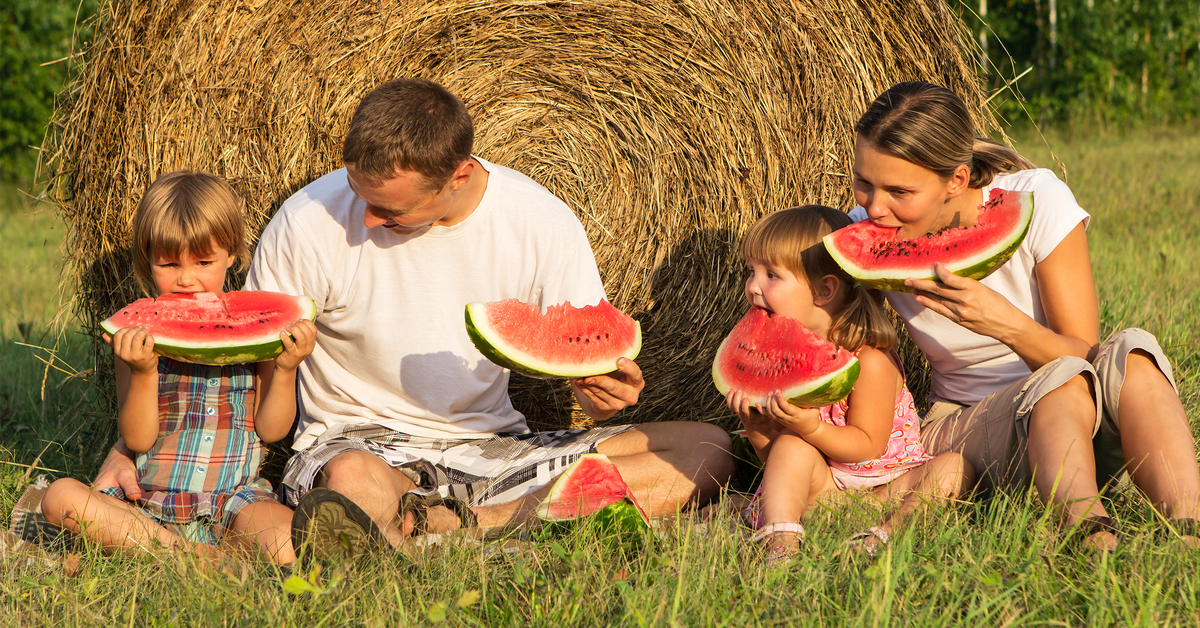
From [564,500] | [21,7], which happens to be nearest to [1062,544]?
[564,500]

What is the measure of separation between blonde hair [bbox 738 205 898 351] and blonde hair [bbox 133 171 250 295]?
61.4 inches

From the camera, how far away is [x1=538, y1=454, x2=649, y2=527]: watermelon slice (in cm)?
233

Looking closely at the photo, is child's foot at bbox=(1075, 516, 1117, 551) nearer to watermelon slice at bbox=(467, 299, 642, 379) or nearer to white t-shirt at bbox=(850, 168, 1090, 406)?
white t-shirt at bbox=(850, 168, 1090, 406)

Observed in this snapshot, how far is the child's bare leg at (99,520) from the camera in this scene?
2.37 metres

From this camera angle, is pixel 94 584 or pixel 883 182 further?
pixel 883 182

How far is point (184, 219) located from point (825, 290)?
73.6 inches

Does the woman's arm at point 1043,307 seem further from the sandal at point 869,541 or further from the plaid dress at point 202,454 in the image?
the plaid dress at point 202,454

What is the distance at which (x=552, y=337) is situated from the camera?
2.56 metres

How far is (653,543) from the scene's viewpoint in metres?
2.16

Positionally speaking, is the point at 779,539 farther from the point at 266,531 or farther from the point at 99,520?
the point at 99,520

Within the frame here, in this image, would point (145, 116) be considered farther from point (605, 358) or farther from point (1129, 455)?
point (1129, 455)

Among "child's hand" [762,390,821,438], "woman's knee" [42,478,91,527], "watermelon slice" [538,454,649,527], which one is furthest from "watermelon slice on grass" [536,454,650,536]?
"woman's knee" [42,478,91,527]

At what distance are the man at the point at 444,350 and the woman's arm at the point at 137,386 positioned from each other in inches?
6.1

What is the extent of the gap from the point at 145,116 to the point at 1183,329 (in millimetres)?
4141
